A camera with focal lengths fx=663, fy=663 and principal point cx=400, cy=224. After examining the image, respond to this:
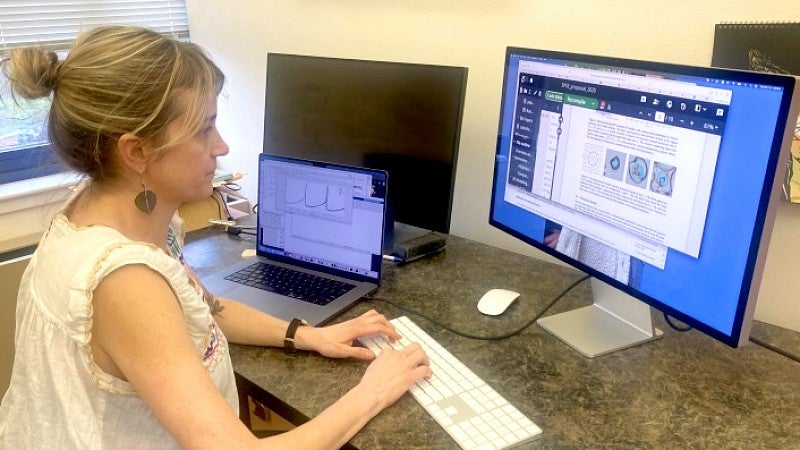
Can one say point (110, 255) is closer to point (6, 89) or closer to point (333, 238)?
point (6, 89)

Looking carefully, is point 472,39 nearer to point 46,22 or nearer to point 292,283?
point 292,283

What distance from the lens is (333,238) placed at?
140cm

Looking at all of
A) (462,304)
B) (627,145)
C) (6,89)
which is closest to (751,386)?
(627,145)

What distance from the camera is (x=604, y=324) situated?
1.21m

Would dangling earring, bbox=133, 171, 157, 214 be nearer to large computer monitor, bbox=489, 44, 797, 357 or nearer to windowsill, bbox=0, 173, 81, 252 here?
large computer monitor, bbox=489, 44, 797, 357

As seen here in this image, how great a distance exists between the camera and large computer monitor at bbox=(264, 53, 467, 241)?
1439 millimetres

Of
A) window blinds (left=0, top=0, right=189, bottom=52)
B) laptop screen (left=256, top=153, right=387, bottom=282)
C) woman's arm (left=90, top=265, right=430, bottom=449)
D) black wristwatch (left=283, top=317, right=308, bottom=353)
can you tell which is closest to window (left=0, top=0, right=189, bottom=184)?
window blinds (left=0, top=0, right=189, bottom=52)

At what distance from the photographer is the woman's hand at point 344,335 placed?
3.68 feet

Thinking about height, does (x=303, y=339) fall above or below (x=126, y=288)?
below

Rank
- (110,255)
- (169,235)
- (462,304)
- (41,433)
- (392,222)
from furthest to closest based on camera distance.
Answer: (392,222), (462,304), (169,235), (41,433), (110,255)

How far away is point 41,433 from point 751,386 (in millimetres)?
1081

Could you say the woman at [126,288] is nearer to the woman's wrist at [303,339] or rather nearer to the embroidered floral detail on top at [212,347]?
the embroidered floral detail on top at [212,347]

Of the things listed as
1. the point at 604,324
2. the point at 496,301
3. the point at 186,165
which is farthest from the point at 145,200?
the point at 604,324

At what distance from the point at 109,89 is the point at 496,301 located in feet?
2.58
